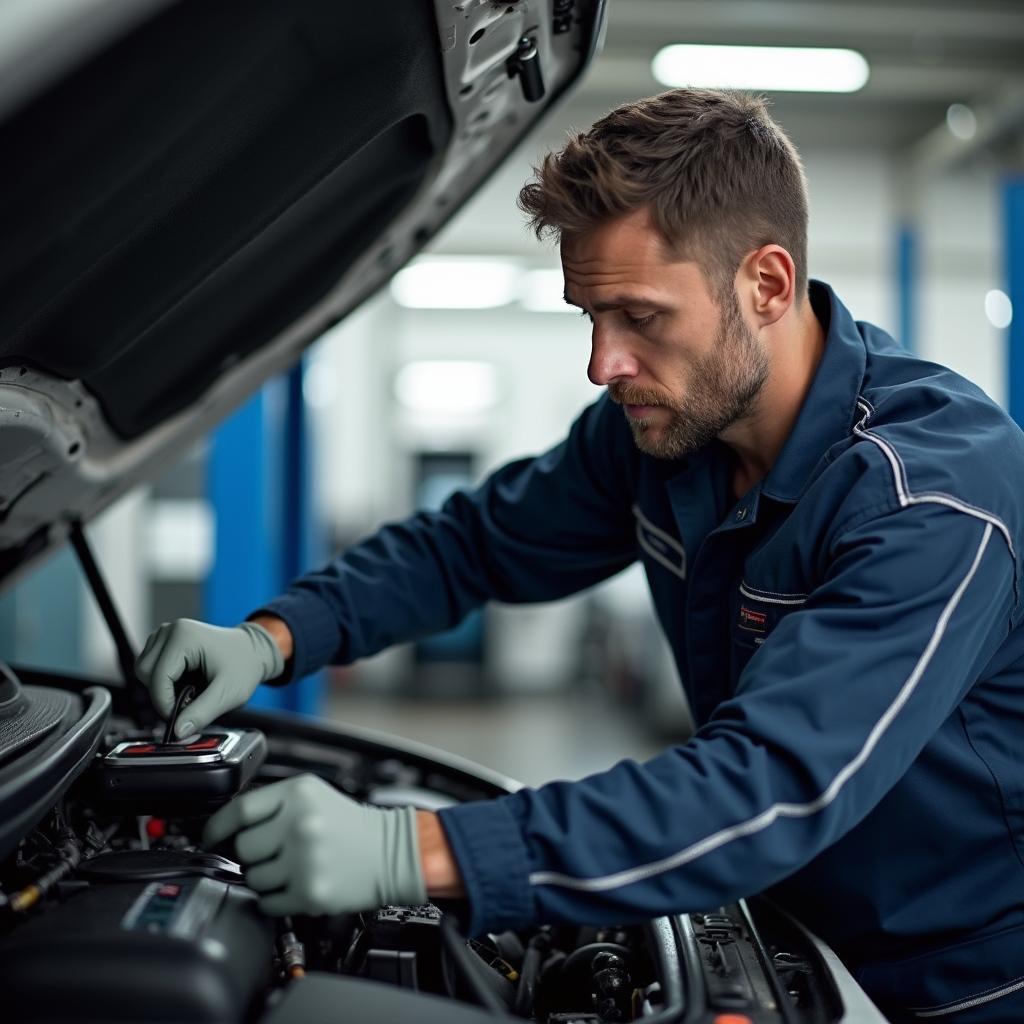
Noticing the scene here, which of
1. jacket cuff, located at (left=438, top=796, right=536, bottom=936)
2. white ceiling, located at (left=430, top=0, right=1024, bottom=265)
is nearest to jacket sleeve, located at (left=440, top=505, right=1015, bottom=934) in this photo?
jacket cuff, located at (left=438, top=796, right=536, bottom=936)

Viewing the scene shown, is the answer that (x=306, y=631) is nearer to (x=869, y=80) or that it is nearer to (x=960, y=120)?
(x=869, y=80)

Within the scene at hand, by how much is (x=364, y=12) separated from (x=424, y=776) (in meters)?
1.12

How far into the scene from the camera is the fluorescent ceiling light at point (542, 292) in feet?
25.0

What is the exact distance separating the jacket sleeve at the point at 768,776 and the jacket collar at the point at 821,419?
8.5 inches

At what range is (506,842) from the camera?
0.86m

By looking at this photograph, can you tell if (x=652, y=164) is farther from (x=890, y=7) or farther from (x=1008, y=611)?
(x=890, y=7)

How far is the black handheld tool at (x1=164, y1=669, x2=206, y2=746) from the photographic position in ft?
3.92

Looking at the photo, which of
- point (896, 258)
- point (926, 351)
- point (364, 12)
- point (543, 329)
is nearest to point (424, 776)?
point (364, 12)

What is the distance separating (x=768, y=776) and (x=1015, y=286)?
3.44m

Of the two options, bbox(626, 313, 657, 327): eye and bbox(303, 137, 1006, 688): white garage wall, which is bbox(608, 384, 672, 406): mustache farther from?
bbox(303, 137, 1006, 688): white garage wall

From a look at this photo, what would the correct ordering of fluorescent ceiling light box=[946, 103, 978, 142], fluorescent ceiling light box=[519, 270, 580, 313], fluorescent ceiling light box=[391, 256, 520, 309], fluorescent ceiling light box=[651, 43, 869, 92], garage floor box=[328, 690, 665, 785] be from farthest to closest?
fluorescent ceiling light box=[519, 270, 580, 313] → fluorescent ceiling light box=[391, 256, 520, 309] → fluorescent ceiling light box=[946, 103, 978, 142] → garage floor box=[328, 690, 665, 785] → fluorescent ceiling light box=[651, 43, 869, 92]

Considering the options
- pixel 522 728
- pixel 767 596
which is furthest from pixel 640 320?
pixel 522 728

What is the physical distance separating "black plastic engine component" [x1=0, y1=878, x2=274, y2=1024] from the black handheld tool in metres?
0.33

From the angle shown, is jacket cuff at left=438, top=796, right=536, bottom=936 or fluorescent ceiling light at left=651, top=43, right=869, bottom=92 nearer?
jacket cuff at left=438, top=796, right=536, bottom=936
